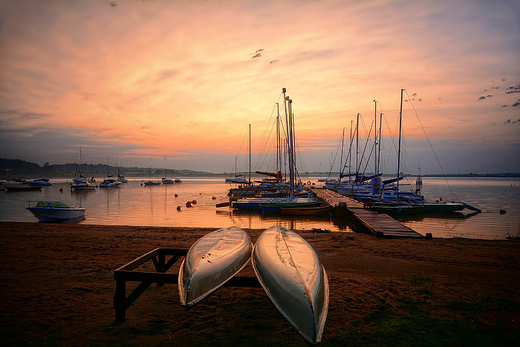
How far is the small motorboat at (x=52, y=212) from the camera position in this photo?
1739cm

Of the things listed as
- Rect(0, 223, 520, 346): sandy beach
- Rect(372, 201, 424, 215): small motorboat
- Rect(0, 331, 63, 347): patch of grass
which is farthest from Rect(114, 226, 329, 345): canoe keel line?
Rect(372, 201, 424, 215): small motorboat

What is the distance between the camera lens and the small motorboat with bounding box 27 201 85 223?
17391 millimetres

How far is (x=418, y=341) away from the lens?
3.97m

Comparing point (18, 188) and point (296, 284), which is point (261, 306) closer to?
point (296, 284)

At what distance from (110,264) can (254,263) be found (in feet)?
16.4

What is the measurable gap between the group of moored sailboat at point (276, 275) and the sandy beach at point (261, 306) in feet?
2.58

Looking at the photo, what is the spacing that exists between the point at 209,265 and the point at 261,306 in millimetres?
1583

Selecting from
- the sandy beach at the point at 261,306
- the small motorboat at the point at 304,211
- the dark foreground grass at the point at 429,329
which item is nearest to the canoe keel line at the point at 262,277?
the sandy beach at the point at 261,306

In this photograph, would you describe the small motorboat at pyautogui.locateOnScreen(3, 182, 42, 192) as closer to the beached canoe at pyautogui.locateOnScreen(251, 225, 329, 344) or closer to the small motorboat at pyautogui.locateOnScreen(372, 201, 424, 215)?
the small motorboat at pyautogui.locateOnScreen(372, 201, 424, 215)

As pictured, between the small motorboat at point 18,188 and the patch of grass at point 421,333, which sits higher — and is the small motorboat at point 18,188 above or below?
below

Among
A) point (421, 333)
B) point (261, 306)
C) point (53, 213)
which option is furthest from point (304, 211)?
point (421, 333)

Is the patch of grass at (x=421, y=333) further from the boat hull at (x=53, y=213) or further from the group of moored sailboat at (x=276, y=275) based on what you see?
the boat hull at (x=53, y=213)

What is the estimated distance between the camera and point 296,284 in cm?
371

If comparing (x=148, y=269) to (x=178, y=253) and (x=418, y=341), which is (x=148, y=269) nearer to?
(x=178, y=253)
